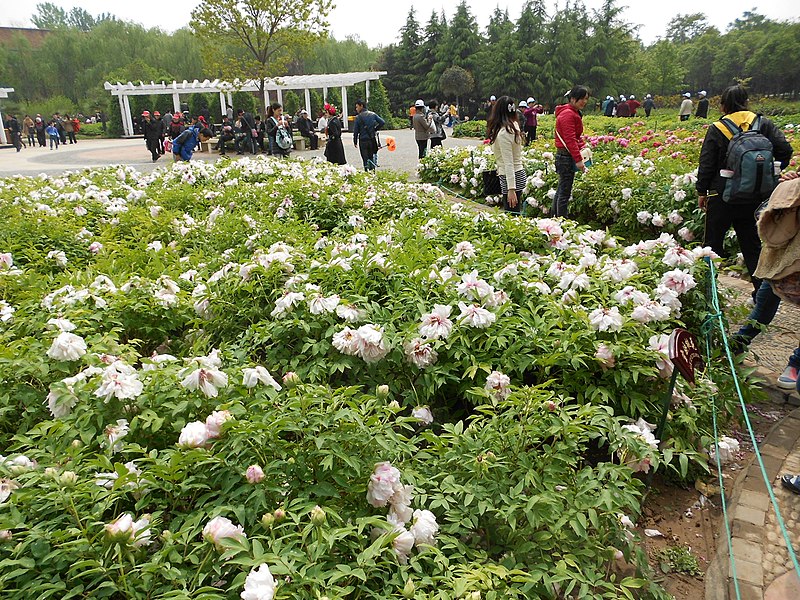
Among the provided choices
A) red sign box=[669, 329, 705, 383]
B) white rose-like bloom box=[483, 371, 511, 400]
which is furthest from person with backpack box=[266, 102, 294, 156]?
red sign box=[669, 329, 705, 383]

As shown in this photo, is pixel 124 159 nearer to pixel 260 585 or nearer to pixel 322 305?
pixel 322 305

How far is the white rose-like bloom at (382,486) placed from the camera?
1.74m

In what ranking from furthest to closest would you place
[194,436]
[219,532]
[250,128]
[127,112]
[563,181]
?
[127,112], [250,128], [563,181], [194,436], [219,532]

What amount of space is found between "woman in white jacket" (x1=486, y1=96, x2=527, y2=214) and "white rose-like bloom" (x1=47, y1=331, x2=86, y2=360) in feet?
17.0

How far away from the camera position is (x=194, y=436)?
1763 millimetres

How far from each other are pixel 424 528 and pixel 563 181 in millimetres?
5658

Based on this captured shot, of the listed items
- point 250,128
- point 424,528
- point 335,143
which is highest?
point 250,128

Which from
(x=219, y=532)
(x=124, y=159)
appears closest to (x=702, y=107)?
(x=124, y=159)

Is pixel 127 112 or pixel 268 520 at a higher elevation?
pixel 127 112

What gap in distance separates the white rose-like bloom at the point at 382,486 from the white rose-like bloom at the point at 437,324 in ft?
2.79

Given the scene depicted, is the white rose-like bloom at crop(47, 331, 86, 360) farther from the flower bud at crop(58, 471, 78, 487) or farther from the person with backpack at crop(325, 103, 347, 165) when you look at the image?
the person with backpack at crop(325, 103, 347, 165)

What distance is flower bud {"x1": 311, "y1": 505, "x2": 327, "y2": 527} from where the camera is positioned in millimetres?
1559

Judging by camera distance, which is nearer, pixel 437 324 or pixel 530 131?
pixel 437 324

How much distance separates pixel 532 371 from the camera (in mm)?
2727
